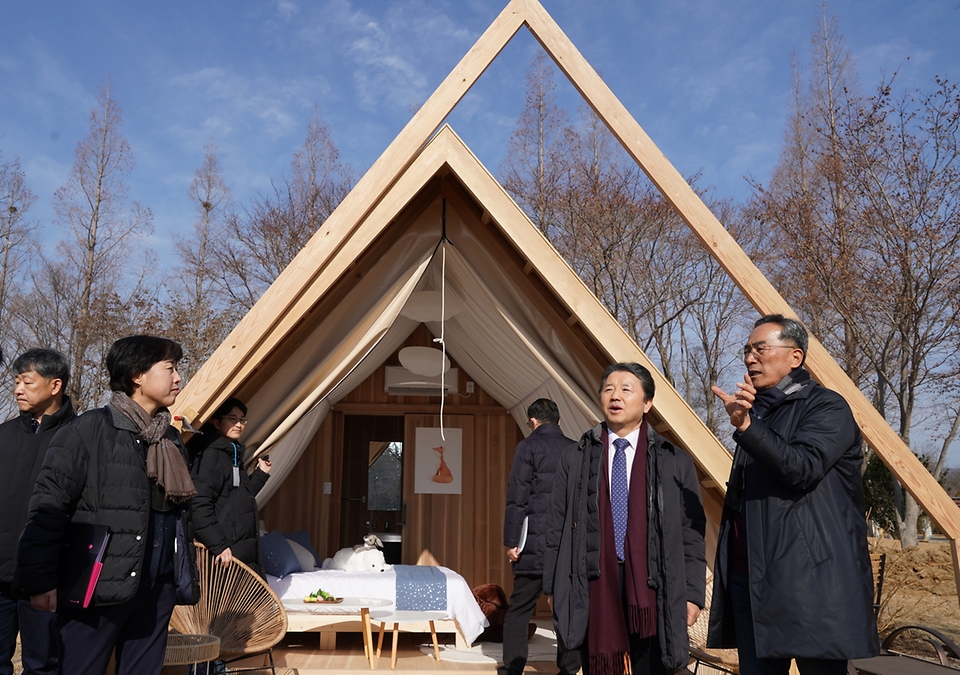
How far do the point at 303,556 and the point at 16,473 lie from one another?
3.32 meters

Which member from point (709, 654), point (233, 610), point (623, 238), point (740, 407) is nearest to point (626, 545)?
point (740, 407)

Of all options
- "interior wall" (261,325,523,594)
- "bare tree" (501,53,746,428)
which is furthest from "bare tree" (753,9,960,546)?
"interior wall" (261,325,523,594)

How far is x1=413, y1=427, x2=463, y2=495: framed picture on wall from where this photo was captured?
752cm

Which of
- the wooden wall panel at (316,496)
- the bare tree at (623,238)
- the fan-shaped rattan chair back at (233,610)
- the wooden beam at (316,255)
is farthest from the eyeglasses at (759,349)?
the bare tree at (623,238)

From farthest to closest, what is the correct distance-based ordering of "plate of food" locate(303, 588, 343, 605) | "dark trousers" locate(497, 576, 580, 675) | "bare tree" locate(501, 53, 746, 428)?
"bare tree" locate(501, 53, 746, 428) → "plate of food" locate(303, 588, 343, 605) → "dark trousers" locate(497, 576, 580, 675)

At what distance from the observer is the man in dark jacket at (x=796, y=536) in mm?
1996

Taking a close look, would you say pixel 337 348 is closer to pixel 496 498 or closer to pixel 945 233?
pixel 496 498

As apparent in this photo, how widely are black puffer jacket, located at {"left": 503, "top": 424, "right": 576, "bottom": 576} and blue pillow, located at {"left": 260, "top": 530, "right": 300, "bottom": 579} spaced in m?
2.02

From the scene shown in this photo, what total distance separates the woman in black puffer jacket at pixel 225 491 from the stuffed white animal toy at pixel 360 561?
1895 mm

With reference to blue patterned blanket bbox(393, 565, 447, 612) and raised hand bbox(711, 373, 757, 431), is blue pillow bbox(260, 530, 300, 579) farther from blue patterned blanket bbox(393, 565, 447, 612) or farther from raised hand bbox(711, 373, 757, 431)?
raised hand bbox(711, 373, 757, 431)

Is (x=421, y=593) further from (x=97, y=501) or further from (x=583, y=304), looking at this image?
(x=97, y=501)

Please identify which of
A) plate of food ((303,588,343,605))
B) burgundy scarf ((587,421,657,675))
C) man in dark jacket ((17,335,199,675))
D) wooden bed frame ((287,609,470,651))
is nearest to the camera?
man in dark jacket ((17,335,199,675))

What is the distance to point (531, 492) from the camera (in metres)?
4.36

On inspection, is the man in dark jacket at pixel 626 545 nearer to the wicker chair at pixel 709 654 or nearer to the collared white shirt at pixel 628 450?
the collared white shirt at pixel 628 450
